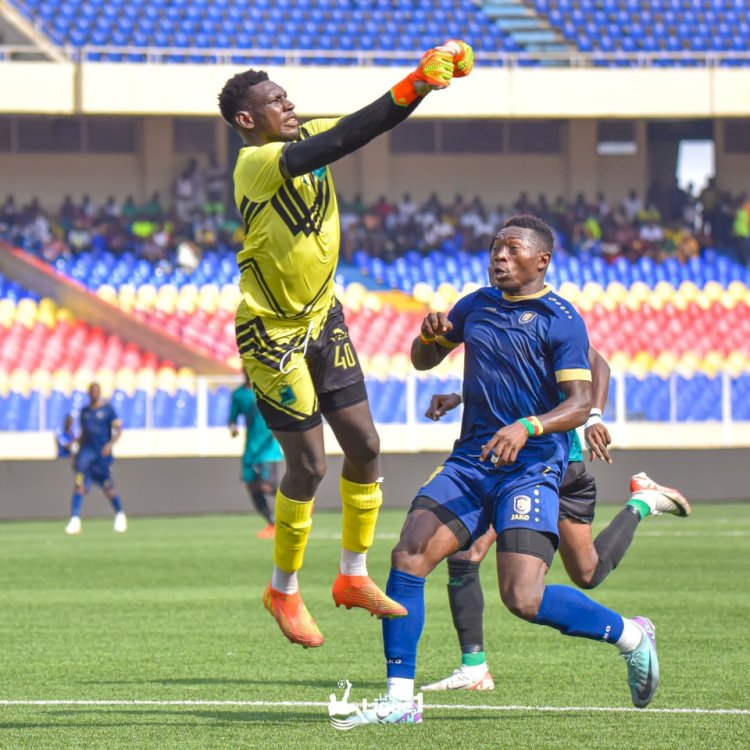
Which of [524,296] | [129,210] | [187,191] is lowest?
[524,296]

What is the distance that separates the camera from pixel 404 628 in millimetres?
6398

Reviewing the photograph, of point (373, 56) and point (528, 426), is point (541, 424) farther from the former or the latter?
point (373, 56)

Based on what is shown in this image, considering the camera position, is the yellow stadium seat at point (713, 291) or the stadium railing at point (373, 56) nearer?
the yellow stadium seat at point (713, 291)

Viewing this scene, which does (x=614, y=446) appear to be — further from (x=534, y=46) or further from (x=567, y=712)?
(x=567, y=712)

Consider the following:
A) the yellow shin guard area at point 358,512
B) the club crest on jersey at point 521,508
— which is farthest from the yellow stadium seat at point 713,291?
the club crest on jersey at point 521,508

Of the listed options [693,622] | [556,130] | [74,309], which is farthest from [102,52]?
[693,622]

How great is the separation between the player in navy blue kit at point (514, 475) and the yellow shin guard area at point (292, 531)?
600 millimetres

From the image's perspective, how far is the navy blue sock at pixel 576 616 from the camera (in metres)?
6.27

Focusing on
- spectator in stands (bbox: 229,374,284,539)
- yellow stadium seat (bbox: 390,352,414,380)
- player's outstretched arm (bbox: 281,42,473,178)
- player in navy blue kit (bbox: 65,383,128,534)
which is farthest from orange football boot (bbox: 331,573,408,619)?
yellow stadium seat (bbox: 390,352,414,380)

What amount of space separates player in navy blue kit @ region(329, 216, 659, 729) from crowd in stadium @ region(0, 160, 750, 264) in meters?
24.5

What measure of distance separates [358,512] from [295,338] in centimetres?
84

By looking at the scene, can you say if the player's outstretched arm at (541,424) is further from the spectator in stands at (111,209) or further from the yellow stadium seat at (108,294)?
the spectator in stands at (111,209)

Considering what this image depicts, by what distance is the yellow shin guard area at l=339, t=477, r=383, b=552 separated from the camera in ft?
22.7

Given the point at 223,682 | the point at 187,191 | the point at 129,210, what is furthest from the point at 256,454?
the point at 187,191
